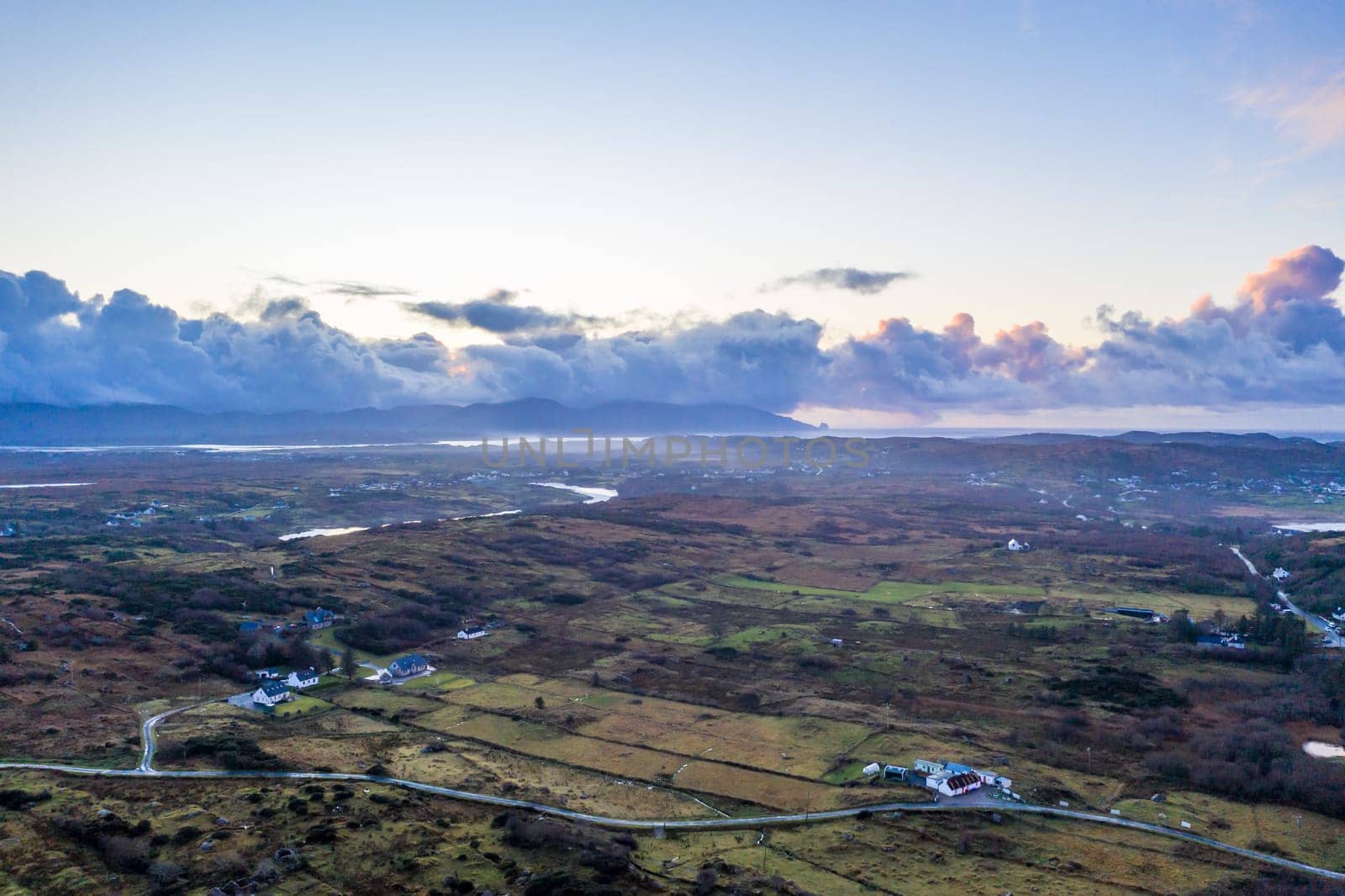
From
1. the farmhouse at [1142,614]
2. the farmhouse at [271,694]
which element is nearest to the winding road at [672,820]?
the farmhouse at [271,694]

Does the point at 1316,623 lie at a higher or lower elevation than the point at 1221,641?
lower

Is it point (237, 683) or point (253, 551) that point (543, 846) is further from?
point (253, 551)

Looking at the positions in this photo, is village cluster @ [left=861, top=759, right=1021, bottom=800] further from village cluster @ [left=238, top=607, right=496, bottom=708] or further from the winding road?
village cluster @ [left=238, top=607, right=496, bottom=708]

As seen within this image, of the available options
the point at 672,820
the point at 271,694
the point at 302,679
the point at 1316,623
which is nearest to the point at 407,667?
the point at 302,679

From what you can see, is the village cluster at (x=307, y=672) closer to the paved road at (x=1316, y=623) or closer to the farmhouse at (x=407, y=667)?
the farmhouse at (x=407, y=667)

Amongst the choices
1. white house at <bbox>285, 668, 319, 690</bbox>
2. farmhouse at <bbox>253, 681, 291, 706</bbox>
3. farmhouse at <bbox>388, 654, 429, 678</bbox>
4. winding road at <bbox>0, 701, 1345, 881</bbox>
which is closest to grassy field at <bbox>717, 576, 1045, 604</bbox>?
farmhouse at <bbox>388, 654, 429, 678</bbox>

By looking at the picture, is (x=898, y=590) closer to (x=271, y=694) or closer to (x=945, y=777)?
(x=945, y=777)
